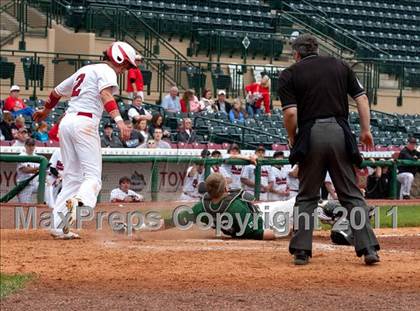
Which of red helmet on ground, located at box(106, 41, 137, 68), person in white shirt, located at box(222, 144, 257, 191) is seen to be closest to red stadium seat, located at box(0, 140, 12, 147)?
person in white shirt, located at box(222, 144, 257, 191)

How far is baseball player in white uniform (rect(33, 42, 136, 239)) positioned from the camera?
10.2 meters

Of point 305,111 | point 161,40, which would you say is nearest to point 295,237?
point 305,111

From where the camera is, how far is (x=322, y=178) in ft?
27.3

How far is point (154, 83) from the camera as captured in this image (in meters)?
24.5

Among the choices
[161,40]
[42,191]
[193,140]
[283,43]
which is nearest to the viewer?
[42,191]

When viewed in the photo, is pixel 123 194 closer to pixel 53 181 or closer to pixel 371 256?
pixel 53 181

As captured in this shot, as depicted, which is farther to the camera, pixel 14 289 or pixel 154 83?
pixel 154 83

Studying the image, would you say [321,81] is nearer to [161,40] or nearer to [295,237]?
[295,237]

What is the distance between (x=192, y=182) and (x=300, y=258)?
743 centimetres

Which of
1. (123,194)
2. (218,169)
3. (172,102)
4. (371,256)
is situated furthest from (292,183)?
(371,256)

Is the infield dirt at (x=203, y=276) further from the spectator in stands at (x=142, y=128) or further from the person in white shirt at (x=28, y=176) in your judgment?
the spectator in stands at (x=142, y=128)

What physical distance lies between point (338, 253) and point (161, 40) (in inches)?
704

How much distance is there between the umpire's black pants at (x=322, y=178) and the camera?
820cm

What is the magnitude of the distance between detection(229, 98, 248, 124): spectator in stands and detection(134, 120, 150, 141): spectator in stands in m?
4.53
